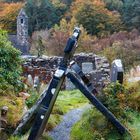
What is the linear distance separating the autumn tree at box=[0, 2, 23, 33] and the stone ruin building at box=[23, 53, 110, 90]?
4112cm

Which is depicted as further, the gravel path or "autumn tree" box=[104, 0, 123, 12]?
"autumn tree" box=[104, 0, 123, 12]

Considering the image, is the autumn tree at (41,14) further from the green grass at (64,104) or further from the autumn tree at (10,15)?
the green grass at (64,104)

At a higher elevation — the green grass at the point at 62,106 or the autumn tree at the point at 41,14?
the green grass at the point at 62,106

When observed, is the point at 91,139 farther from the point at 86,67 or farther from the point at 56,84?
the point at 86,67

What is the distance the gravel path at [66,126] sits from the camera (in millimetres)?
11327

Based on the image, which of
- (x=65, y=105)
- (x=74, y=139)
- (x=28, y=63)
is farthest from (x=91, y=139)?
(x=28, y=63)

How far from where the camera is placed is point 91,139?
34.1ft

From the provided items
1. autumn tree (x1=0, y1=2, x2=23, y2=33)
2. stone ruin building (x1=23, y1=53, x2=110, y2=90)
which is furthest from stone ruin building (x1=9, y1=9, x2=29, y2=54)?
stone ruin building (x1=23, y1=53, x2=110, y2=90)

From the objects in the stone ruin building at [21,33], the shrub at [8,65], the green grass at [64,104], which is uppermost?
the shrub at [8,65]

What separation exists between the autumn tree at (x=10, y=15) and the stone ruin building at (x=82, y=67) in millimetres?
41117

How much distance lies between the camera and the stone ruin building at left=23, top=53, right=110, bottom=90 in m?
18.1

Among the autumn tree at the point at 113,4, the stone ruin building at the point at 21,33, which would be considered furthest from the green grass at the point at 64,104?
the autumn tree at the point at 113,4

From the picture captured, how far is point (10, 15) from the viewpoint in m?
64.1

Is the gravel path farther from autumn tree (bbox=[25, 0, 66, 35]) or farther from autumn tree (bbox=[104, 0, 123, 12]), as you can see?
autumn tree (bbox=[104, 0, 123, 12])
